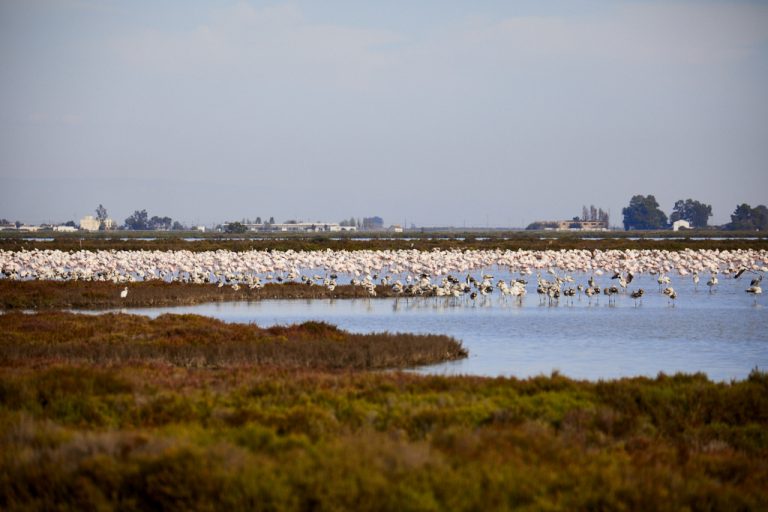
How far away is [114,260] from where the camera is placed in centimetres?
5338

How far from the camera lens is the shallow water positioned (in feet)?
69.9

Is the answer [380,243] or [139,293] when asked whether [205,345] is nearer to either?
[139,293]

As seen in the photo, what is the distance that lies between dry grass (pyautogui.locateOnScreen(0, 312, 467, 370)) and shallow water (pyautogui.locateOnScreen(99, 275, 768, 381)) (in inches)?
45.3

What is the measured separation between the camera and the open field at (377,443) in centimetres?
890

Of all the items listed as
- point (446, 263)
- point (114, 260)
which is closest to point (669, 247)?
point (446, 263)

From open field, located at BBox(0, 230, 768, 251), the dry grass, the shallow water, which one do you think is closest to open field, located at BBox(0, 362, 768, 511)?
the dry grass

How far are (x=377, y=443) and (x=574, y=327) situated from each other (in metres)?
19.9

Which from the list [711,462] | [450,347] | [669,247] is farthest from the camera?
[669,247]

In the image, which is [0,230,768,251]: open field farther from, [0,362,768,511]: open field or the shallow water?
[0,362,768,511]: open field

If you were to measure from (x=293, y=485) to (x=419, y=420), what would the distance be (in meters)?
3.39

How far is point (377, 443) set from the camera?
999 cm

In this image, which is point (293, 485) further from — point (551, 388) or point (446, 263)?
point (446, 263)

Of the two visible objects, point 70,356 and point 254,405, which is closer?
point 254,405

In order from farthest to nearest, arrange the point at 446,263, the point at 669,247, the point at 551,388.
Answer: the point at 669,247
the point at 446,263
the point at 551,388
